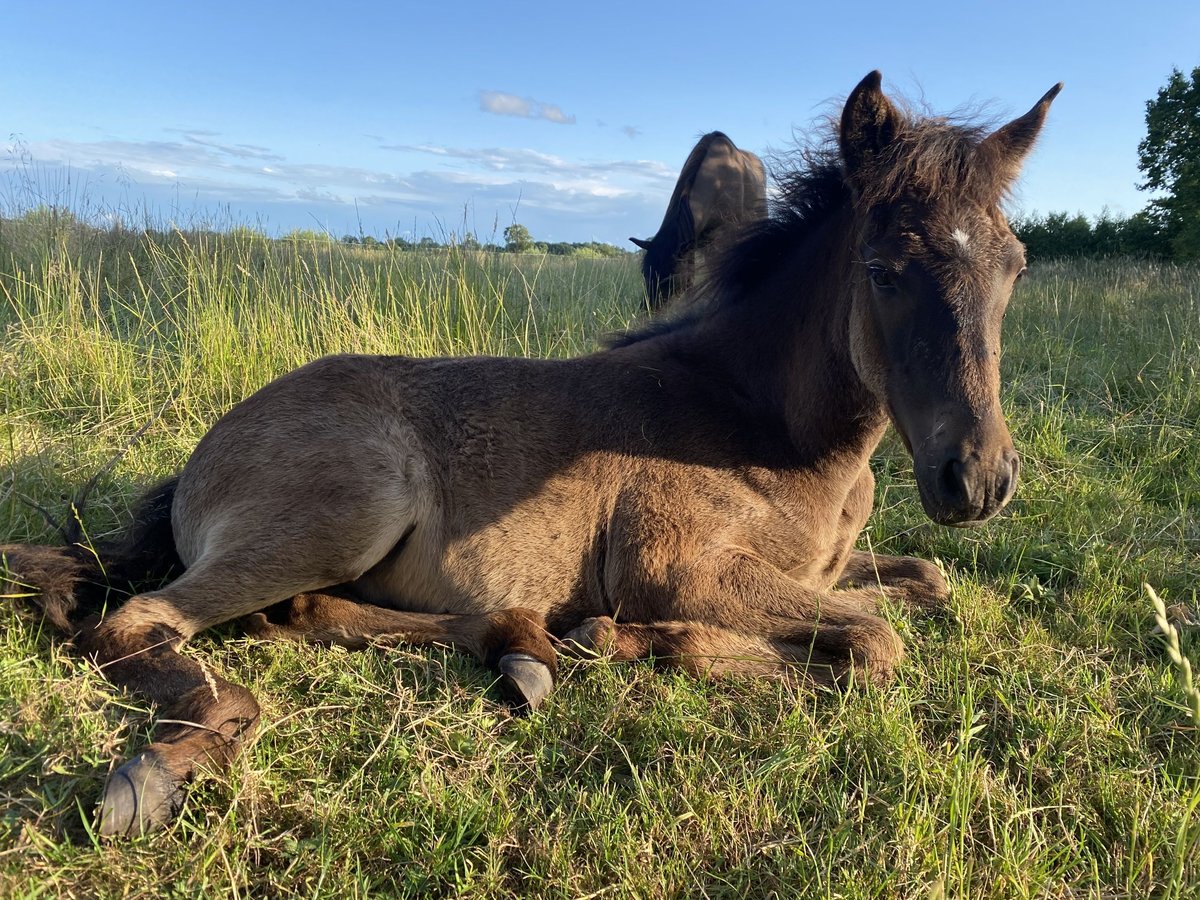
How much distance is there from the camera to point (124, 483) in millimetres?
4246

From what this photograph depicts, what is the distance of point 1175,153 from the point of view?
82.6ft

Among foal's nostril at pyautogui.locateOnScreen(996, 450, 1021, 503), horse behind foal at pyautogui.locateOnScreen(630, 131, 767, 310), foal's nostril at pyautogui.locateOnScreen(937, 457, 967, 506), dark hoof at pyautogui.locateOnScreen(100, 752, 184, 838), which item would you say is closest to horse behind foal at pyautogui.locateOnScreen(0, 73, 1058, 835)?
foal's nostril at pyautogui.locateOnScreen(937, 457, 967, 506)

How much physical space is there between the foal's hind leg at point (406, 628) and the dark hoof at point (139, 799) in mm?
988

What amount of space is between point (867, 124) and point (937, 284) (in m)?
0.82

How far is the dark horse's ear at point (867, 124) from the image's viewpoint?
2.71 metres

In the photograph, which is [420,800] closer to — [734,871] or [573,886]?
[573,886]

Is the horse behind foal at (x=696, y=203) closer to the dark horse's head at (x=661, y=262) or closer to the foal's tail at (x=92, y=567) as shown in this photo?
the dark horse's head at (x=661, y=262)

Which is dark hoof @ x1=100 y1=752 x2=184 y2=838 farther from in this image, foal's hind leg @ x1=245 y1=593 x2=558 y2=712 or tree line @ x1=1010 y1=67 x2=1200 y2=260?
tree line @ x1=1010 y1=67 x2=1200 y2=260

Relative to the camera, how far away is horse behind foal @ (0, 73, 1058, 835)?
2.46 m

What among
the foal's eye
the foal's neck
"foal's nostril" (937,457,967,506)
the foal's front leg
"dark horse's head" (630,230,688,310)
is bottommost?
the foal's front leg

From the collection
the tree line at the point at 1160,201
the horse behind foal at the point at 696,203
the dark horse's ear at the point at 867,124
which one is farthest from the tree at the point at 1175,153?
the dark horse's ear at the point at 867,124

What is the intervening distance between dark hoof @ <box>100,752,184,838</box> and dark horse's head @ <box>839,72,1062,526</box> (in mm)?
2307

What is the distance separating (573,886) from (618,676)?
3.09 ft

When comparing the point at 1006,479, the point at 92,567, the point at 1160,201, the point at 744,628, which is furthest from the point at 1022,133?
the point at 1160,201
